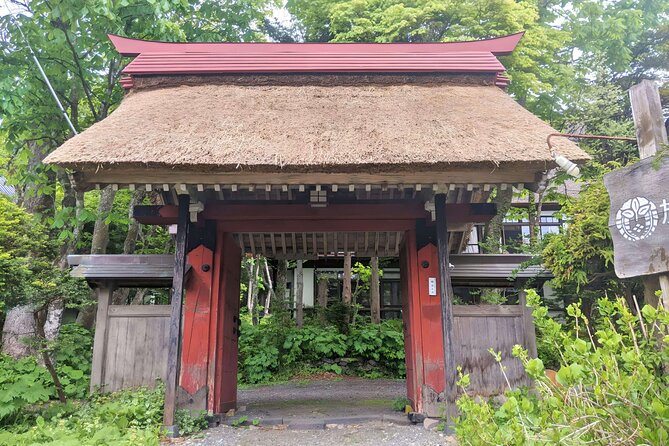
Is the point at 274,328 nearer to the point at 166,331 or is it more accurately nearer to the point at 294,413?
the point at 294,413

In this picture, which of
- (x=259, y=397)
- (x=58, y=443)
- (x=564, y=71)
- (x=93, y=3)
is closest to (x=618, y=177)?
(x=58, y=443)

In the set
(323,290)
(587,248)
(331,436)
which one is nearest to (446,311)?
(587,248)

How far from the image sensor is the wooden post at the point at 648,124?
3.24 m

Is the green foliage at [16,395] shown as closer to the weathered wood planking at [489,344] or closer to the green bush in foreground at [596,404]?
the weathered wood planking at [489,344]

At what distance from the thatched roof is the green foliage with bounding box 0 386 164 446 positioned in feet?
8.36

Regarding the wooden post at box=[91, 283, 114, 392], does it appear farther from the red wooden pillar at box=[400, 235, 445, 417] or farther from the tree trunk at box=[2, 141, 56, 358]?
the red wooden pillar at box=[400, 235, 445, 417]

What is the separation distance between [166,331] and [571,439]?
5440mm

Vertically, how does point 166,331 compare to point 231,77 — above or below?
below

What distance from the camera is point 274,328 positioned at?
13469mm

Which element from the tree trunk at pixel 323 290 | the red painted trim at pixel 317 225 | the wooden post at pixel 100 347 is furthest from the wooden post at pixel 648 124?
the tree trunk at pixel 323 290

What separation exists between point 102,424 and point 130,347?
4.70 feet

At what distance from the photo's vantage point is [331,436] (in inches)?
213

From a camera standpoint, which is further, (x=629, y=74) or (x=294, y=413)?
(x=629, y=74)

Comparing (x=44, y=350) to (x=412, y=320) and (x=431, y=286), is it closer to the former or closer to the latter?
(x=412, y=320)
